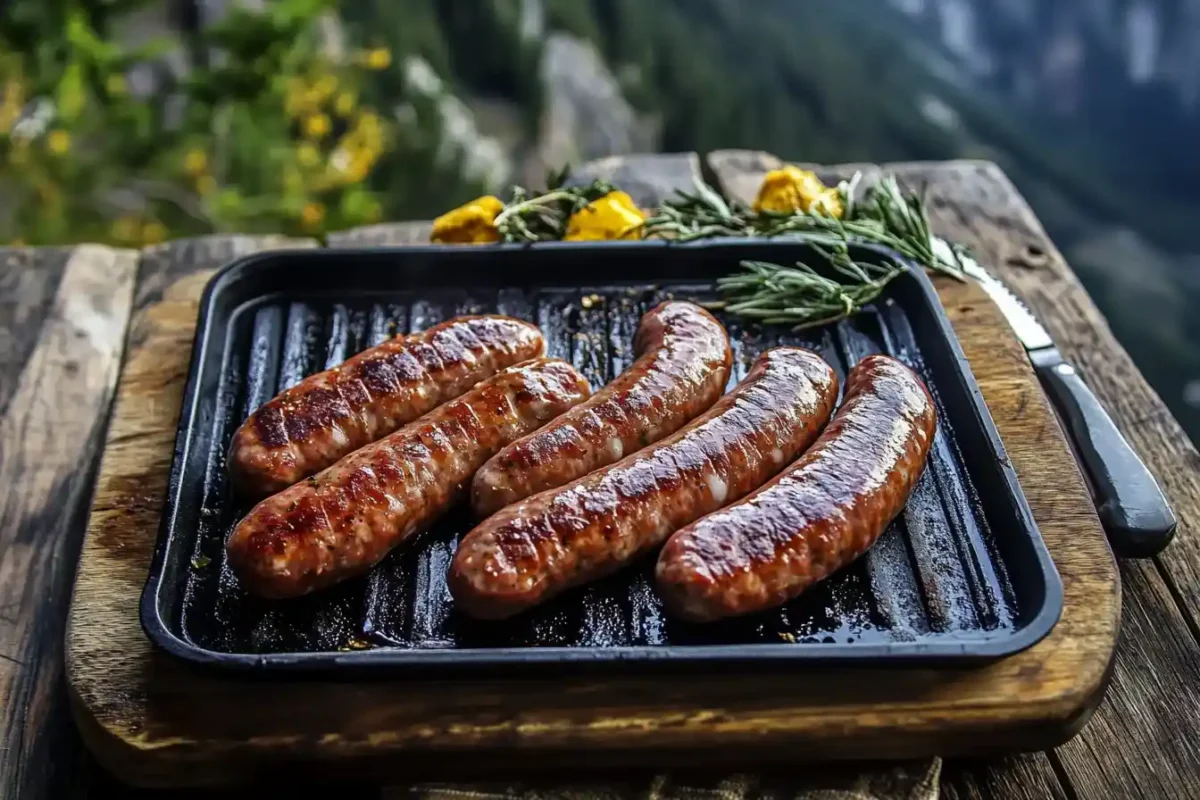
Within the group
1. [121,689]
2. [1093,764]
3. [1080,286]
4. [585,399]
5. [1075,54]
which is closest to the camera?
[121,689]

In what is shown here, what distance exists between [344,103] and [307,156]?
0.37 m

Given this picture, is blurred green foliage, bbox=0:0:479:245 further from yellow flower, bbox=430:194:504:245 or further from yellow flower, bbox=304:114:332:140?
yellow flower, bbox=430:194:504:245

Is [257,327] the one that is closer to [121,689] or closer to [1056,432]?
[121,689]

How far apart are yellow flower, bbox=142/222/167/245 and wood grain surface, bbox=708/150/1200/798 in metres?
3.10

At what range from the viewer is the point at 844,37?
586 centimetres

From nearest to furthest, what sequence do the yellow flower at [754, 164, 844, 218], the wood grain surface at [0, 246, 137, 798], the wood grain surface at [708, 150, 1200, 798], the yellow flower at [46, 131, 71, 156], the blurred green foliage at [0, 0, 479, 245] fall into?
the wood grain surface at [708, 150, 1200, 798] → the wood grain surface at [0, 246, 137, 798] → the yellow flower at [754, 164, 844, 218] → the blurred green foliage at [0, 0, 479, 245] → the yellow flower at [46, 131, 71, 156]

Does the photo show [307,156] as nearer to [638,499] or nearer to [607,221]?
[607,221]

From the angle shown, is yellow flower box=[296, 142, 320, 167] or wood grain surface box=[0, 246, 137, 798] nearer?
wood grain surface box=[0, 246, 137, 798]

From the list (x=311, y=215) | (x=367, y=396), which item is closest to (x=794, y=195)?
(x=367, y=396)

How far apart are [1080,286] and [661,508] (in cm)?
227

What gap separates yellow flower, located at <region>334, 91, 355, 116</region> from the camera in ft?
19.8

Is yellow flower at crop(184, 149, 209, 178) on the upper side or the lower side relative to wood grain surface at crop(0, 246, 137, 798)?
lower

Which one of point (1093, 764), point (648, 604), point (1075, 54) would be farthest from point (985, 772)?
point (1075, 54)

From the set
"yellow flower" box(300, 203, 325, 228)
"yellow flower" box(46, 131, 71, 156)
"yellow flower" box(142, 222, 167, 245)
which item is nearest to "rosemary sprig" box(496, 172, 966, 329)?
"yellow flower" box(300, 203, 325, 228)
